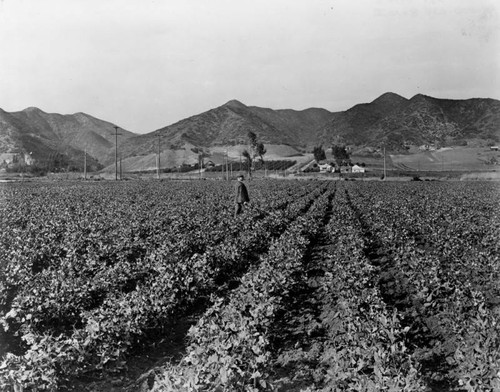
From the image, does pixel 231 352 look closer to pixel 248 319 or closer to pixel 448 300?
pixel 248 319

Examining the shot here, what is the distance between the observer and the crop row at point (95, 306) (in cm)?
505

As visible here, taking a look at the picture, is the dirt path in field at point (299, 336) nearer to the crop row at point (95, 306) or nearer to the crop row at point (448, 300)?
the crop row at point (448, 300)

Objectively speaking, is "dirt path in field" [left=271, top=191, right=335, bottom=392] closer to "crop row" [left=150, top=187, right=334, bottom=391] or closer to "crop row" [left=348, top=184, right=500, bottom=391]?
"crop row" [left=150, top=187, right=334, bottom=391]

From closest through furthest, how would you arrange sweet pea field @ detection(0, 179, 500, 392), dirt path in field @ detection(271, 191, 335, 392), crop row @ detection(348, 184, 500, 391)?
sweet pea field @ detection(0, 179, 500, 392), crop row @ detection(348, 184, 500, 391), dirt path in field @ detection(271, 191, 335, 392)

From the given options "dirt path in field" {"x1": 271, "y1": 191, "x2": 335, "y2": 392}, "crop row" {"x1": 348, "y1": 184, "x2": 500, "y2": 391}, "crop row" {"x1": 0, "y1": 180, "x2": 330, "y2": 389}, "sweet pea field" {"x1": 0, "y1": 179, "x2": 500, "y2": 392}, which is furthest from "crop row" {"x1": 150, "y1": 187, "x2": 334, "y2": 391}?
Answer: "crop row" {"x1": 348, "y1": 184, "x2": 500, "y2": 391}

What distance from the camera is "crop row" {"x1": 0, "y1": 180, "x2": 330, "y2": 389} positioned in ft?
16.6

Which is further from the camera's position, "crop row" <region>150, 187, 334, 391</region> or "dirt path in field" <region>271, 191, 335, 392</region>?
"dirt path in field" <region>271, 191, 335, 392</region>

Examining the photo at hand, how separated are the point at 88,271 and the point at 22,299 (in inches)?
117

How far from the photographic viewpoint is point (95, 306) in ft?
27.2

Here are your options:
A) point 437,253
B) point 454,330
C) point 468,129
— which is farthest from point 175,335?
point 468,129

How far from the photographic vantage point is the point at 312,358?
6.25m

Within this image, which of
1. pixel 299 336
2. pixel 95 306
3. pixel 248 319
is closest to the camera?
pixel 248 319

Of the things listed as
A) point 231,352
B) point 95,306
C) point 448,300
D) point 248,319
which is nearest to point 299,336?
point 248,319

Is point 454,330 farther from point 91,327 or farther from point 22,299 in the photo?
point 22,299
